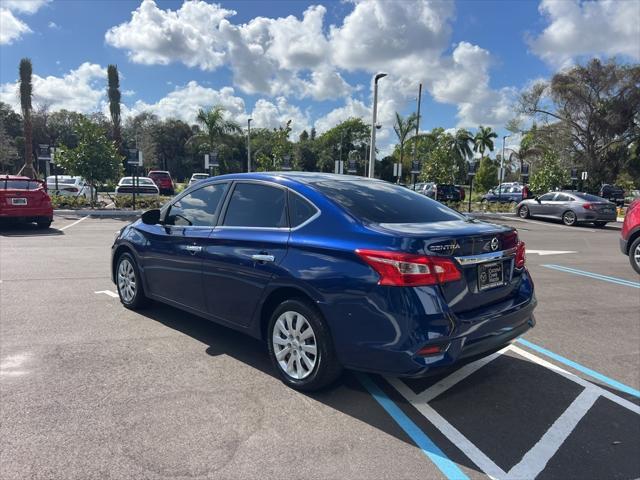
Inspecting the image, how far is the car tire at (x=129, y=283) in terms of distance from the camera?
5395 millimetres

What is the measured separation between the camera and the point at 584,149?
133ft

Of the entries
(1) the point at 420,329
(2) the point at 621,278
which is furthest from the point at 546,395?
(2) the point at 621,278

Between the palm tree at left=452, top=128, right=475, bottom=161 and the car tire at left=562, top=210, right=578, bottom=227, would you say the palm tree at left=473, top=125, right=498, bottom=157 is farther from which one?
the car tire at left=562, top=210, right=578, bottom=227

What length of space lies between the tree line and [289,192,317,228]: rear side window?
1928 cm

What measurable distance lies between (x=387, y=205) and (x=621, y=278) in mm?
7001

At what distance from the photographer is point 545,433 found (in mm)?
3160

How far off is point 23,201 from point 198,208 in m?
10.7

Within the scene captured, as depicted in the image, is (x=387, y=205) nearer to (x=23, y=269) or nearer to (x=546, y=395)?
(x=546, y=395)

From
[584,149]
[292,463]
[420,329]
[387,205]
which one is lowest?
[292,463]

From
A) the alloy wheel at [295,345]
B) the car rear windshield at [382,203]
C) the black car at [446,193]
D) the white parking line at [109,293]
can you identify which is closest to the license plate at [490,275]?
the car rear windshield at [382,203]

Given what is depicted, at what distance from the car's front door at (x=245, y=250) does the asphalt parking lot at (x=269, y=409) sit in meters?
0.59

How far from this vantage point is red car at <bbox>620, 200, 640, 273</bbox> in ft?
30.1

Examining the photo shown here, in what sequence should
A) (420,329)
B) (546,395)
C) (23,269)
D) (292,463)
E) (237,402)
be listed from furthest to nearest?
(23,269)
(546,395)
(237,402)
(420,329)
(292,463)

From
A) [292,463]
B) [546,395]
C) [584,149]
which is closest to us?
[292,463]
